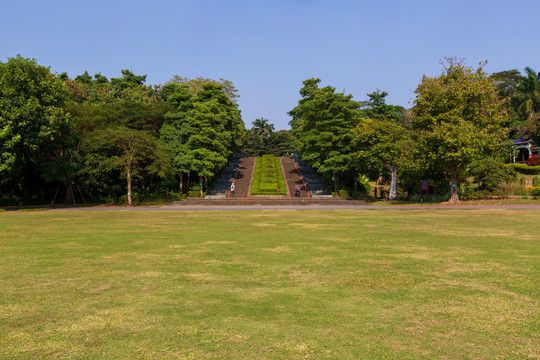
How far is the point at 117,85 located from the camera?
6844cm

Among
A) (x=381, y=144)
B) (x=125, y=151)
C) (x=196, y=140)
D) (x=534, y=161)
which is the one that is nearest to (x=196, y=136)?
(x=196, y=140)

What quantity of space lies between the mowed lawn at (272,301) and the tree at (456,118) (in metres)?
19.3

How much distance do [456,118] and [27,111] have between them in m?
31.2

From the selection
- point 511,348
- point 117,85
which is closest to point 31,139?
point 511,348

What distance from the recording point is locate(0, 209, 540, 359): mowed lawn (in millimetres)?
3768

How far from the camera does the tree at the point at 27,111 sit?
26.4 meters

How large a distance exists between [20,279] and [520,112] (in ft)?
222

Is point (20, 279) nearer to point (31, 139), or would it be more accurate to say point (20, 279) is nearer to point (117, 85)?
point (31, 139)

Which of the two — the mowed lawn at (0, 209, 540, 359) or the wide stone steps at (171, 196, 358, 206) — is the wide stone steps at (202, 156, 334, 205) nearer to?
the wide stone steps at (171, 196, 358, 206)

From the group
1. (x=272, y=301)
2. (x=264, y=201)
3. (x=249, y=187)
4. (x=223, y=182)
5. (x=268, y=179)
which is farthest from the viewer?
(x=223, y=182)

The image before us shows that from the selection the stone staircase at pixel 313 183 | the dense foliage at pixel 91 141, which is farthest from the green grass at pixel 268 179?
the dense foliage at pixel 91 141

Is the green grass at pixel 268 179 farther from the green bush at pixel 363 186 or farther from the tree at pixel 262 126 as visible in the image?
the tree at pixel 262 126

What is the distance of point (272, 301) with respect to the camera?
205 inches

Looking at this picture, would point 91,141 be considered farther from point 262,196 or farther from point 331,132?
point 331,132
